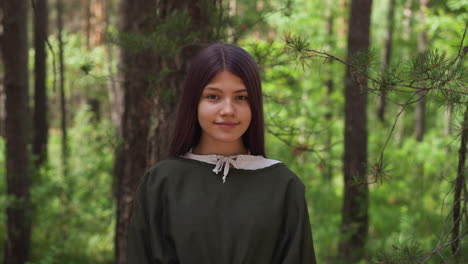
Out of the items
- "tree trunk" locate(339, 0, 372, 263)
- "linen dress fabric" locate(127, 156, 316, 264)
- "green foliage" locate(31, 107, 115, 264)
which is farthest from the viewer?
"green foliage" locate(31, 107, 115, 264)

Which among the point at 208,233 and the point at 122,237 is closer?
the point at 208,233

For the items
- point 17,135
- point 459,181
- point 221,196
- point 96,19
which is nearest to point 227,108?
point 221,196

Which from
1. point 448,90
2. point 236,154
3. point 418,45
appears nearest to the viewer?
point 448,90

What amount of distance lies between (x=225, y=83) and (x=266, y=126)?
3.97ft

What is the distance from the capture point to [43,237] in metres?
6.86

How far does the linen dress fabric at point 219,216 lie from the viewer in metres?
2.08

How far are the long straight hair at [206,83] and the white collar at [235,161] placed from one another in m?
0.09

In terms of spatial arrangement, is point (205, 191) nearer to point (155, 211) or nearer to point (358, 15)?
point (155, 211)

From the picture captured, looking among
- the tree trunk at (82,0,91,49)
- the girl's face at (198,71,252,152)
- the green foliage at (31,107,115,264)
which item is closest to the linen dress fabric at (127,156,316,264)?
the girl's face at (198,71,252,152)

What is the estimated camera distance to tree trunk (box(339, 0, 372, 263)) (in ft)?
17.7

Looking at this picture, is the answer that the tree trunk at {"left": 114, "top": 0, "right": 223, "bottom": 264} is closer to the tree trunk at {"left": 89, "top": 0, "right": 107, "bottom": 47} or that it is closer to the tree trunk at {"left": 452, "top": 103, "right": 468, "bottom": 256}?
the tree trunk at {"left": 452, "top": 103, "right": 468, "bottom": 256}

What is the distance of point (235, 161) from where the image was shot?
7.31 ft

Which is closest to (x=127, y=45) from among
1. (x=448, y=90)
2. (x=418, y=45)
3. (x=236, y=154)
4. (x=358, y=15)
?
(x=236, y=154)

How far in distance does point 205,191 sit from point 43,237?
5559mm
